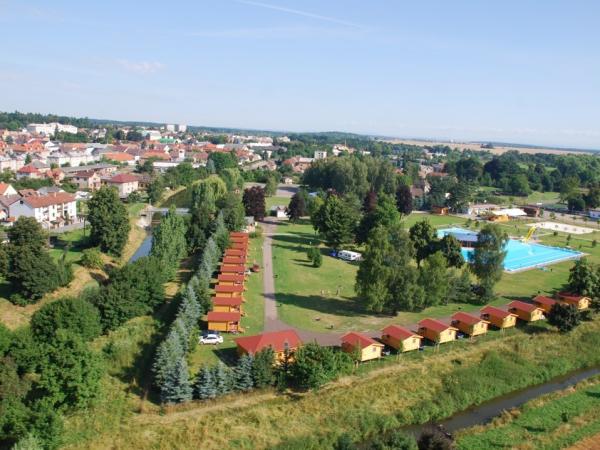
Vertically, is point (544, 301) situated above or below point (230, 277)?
above

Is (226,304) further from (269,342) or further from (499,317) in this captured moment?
(499,317)

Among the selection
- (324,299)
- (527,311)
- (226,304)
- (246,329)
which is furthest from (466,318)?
(226,304)

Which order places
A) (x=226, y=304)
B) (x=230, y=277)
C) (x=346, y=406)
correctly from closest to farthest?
1. (x=346, y=406)
2. (x=226, y=304)
3. (x=230, y=277)

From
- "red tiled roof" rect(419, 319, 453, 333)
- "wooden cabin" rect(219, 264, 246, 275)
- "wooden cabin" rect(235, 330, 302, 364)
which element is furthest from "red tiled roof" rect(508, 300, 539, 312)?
"wooden cabin" rect(219, 264, 246, 275)

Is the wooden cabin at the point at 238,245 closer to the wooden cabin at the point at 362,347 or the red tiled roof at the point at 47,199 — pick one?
the wooden cabin at the point at 362,347

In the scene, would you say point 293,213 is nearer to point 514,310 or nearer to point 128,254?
point 128,254

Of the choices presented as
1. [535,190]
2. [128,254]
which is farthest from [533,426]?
[535,190]
